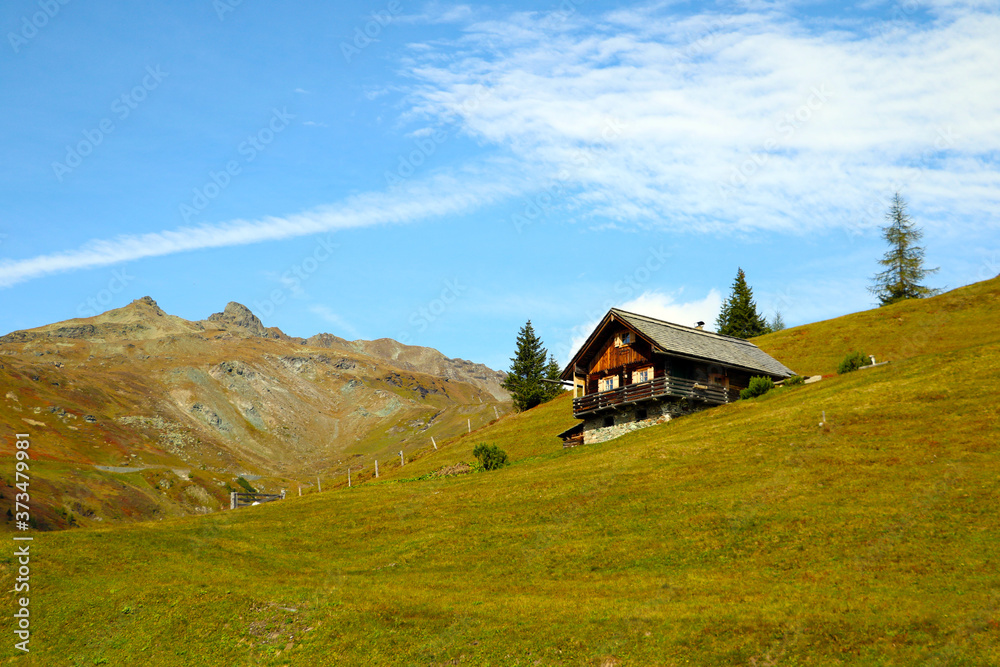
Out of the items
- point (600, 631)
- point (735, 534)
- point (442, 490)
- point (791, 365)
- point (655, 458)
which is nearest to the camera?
point (600, 631)

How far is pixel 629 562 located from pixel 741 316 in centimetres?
8089

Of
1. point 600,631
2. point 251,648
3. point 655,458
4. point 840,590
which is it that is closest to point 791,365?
point 655,458

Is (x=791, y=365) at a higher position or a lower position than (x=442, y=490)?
higher

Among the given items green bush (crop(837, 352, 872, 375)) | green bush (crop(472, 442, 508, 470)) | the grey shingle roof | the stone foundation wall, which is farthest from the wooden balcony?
green bush (crop(472, 442, 508, 470))

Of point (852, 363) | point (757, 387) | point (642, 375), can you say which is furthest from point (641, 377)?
point (852, 363)

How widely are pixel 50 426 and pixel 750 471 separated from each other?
486ft

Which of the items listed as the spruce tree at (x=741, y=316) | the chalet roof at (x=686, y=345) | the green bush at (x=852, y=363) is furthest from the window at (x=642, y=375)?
the spruce tree at (x=741, y=316)

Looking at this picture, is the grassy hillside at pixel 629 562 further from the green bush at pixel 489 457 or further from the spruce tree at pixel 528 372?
the spruce tree at pixel 528 372

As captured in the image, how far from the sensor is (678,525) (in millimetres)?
31031

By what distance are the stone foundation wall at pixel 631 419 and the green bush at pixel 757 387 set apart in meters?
3.62

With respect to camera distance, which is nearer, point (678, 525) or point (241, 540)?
point (678, 525)

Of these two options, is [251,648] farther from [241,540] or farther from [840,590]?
[840,590]

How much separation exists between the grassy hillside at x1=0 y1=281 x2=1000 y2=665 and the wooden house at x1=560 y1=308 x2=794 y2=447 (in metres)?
11.2

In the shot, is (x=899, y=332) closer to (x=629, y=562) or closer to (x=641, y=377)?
(x=641, y=377)
